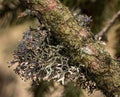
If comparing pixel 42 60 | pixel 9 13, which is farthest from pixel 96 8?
pixel 42 60

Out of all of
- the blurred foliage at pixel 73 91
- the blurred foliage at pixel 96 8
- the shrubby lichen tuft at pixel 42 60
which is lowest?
the shrubby lichen tuft at pixel 42 60

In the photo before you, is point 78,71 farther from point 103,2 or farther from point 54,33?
point 103,2

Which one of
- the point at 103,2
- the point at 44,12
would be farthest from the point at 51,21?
the point at 103,2

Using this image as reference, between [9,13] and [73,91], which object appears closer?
[73,91]

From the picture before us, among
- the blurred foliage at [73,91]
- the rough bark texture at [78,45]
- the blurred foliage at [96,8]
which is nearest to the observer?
the rough bark texture at [78,45]

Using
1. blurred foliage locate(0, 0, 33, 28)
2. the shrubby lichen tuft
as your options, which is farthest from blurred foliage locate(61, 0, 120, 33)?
the shrubby lichen tuft

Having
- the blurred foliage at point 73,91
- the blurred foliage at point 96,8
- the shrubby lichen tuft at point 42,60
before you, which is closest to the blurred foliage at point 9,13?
the blurred foliage at point 96,8

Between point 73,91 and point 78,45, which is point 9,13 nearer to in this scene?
point 73,91

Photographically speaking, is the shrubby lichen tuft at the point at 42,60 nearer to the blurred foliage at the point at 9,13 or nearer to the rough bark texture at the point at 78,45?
the rough bark texture at the point at 78,45

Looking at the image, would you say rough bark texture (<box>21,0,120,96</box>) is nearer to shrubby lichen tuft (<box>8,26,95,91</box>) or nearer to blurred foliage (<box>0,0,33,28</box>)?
shrubby lichen tuft (<box>8,26,95,91</box>)
